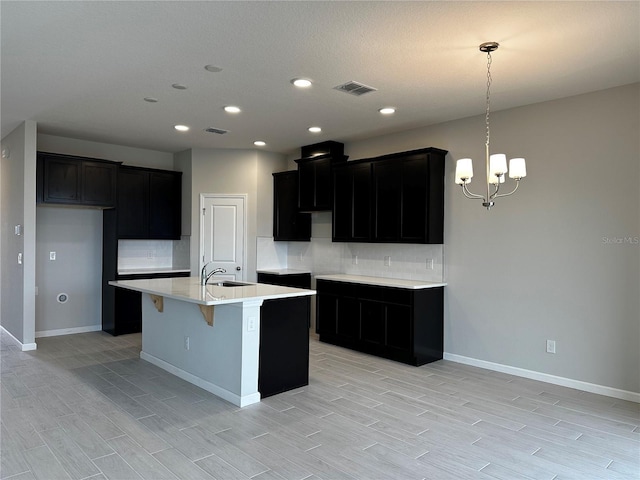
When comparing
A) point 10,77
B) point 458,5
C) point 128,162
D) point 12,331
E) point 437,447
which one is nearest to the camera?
point 458,5

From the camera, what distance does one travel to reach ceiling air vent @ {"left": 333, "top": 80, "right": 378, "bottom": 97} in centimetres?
405

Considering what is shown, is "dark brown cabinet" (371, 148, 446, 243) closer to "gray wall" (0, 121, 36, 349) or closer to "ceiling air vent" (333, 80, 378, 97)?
"ceiling air vent" (333, 80, 378, 97)

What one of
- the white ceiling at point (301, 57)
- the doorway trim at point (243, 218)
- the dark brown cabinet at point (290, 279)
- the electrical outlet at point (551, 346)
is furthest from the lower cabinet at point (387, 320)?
the white ceiling at point (301, 57)

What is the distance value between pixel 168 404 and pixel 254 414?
0.78 metres

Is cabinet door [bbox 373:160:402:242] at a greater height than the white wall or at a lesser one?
lesser

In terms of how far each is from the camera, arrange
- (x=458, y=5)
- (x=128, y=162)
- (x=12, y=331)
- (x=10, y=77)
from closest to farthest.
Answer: (x=458, y=5) < (x=10, y=77) < (x=12, y=331) < (x=128, y=162)

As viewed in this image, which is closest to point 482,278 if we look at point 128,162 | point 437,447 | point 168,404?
point 437,447

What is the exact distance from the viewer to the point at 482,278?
4949 mm

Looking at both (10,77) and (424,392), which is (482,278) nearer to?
(424,392)

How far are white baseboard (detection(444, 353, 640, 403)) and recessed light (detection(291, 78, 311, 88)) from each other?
344 centimetres

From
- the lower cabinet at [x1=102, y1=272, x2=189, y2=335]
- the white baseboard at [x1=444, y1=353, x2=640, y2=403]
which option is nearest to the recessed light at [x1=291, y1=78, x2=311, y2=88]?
the white baseboard at [x1=444, y1=353, x2=640, y2=403]

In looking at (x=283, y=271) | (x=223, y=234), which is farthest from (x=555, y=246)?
(x=223, y=234)

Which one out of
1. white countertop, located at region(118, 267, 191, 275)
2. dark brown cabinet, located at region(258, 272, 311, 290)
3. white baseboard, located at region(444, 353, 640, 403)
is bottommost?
white baseboard, located at region(444, 353, 640, 403)

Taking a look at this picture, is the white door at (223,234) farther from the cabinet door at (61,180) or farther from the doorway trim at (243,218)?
the cabinet door at (61,180)
